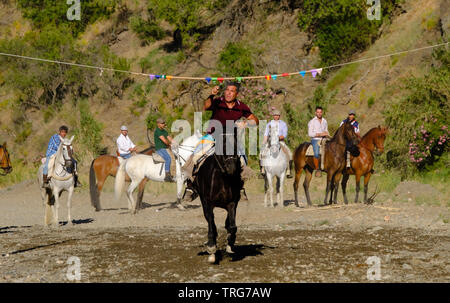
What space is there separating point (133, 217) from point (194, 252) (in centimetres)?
726

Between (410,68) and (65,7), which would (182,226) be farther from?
(65,7)

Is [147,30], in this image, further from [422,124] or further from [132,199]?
[132,199]

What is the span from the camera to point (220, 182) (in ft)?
29.9

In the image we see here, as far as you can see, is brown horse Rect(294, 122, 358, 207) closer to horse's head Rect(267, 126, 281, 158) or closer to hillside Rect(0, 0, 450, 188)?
horse's head Rect(267, 126, 281, 158)

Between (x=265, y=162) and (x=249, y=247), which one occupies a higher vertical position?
(x=265, y=162)

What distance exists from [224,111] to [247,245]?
282cm

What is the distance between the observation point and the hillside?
3244 centimetres

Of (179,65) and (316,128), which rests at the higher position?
(179,65)

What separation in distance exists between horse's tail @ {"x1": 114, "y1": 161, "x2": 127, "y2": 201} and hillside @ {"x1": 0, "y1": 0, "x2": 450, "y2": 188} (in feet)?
31.8

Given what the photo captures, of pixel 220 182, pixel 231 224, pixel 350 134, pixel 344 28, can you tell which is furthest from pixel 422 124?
pixel 344 28

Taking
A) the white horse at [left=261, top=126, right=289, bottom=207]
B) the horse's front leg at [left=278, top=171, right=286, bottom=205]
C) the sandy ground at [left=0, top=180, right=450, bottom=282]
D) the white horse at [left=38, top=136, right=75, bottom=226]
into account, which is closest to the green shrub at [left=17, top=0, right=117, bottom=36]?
the sandy ground at [left=0, top=180, right=450, bottom=282]

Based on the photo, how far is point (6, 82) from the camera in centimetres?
5569

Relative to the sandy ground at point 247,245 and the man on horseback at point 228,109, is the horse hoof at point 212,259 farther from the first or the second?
the man on horseback at point 228,109
